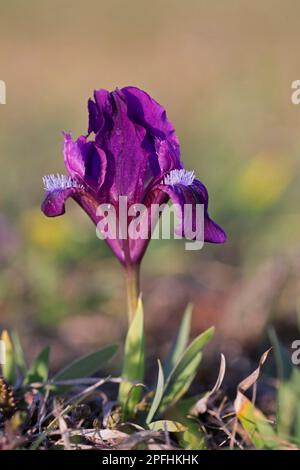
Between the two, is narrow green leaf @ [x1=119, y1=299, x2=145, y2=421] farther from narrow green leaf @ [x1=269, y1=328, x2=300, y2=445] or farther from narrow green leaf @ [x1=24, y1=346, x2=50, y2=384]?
narrow green leaf @ [x1=269, y1=328, x2=300, y2=445]

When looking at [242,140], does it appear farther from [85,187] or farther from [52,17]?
[52,17]

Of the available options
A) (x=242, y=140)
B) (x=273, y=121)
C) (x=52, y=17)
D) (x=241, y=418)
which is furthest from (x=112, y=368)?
(x=52, y=17)

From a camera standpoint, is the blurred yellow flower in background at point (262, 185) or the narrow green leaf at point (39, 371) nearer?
the narrow green leaf at point (39, 371)

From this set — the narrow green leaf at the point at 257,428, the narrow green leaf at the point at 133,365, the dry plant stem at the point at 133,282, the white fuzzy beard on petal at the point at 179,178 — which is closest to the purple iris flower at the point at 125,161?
the white fuzzy beard on petal at the point at 179,178

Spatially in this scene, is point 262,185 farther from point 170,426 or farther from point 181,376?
point 170,426

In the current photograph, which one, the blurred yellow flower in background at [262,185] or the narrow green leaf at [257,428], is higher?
the blurred yellow flower in background at [262,185]

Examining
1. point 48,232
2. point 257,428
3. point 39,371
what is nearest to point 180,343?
point 39,371

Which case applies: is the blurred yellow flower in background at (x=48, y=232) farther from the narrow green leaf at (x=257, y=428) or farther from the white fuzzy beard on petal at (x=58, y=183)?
the narrow green leaf at (x=257, y=428)
